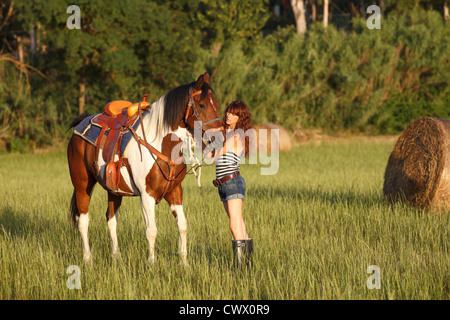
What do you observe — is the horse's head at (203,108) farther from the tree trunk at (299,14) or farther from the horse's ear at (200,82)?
the tree trunk at (299,14)

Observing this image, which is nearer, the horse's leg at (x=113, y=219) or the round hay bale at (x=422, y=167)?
the horse's leg at (x=113, y=219)

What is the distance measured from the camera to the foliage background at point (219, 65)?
19.3 metres

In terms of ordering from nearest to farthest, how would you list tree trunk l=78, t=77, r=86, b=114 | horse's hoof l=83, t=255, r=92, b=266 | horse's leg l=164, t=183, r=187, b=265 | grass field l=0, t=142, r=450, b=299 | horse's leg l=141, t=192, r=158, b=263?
grass field l=0, t=142, r=450, b=299, horse's leg l=141, t=192, r=158, b=263, horse's leg l=164, t=183, r=187, b=265, horse's hoof l=83, t=255, r=92, b=266, tree trunk l=78, t=77, r=86, b=114

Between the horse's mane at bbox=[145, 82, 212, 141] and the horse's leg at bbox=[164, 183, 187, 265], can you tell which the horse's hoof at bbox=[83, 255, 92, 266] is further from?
the horse's mane at bbox=[145, 82, 212, 141]

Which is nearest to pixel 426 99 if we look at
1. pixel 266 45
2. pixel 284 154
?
pixel 266 45

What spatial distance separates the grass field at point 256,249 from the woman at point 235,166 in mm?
264

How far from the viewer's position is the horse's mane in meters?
5.45

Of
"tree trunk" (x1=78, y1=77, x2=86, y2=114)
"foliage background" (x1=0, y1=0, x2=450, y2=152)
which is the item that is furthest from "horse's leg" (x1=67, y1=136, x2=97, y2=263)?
"tree trunk" (x1=78, y1=77, x2=86, y2=114)

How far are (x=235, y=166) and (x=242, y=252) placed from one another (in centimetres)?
94

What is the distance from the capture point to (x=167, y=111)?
5.57 meters

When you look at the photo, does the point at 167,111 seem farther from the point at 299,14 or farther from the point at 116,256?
the point at 299,14

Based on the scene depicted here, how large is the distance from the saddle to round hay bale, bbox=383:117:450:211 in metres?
4.76

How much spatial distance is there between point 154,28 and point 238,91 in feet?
16.8

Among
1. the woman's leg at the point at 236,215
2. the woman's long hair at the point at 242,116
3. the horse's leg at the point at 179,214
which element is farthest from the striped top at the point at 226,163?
the horse's leg at the point at 179,214
